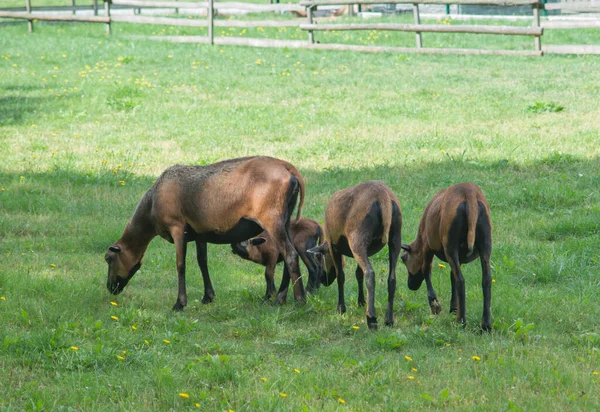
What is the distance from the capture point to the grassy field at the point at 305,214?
5871 mm

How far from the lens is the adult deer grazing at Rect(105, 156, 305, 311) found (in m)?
7.52

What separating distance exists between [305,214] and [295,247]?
6.74 feet

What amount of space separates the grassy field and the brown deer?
0.60 feet

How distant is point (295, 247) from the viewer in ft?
27.5

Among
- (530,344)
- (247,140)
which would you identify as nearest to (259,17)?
(247,140)

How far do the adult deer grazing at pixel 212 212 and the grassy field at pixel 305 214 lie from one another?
12.9 inches

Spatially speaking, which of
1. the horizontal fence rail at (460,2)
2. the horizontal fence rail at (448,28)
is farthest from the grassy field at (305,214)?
the horizontal fence rail at (460,2)

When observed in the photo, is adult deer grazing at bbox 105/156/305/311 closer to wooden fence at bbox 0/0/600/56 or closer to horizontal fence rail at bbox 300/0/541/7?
horizontal fence rail at bbox 300/0/541/7

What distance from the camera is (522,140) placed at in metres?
13.5

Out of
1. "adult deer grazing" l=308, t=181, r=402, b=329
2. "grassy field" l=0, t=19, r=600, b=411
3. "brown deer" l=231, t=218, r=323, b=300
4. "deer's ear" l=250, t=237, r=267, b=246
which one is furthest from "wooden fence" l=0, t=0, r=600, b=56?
"adult deer grazing" l=308, t=181, r=402, b=329

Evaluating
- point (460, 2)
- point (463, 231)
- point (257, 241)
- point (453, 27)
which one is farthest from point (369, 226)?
point (453, 27)

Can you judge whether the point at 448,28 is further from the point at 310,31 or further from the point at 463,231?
the point at 463,231

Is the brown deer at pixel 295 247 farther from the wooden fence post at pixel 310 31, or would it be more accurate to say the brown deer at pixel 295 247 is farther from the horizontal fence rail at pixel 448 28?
the wooden fence post at pixel 310 31

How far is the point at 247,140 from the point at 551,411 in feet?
30.8
